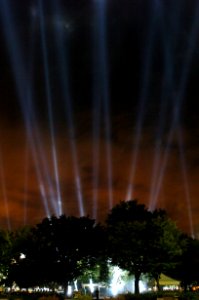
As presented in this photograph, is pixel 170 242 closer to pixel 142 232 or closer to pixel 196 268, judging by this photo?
pixel 142 232

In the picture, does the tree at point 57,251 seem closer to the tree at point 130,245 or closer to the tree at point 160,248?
the tree at point 130,245

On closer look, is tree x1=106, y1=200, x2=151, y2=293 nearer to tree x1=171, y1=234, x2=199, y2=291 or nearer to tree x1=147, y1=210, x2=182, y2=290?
tree x1=147, y1=210, x2=182, y2=290

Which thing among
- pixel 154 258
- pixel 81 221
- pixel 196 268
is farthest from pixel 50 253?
pixel 196 268

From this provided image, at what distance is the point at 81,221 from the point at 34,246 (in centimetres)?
929

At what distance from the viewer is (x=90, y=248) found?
3479 inches

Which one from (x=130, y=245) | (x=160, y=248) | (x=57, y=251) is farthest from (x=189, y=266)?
(x=57, y=251)

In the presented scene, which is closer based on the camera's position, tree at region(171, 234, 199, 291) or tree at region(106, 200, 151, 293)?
tree at region(106, 200, 151, 293)

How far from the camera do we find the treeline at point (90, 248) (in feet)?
273

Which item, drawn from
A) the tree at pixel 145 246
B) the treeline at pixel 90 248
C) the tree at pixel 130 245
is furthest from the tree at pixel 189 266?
the tree at pixel 130 245

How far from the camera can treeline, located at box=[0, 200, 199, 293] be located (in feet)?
273

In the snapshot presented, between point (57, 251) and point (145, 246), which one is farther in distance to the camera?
point (57, 251)

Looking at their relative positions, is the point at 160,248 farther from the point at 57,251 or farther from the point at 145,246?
the point at 57,251

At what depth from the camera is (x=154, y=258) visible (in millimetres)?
82750

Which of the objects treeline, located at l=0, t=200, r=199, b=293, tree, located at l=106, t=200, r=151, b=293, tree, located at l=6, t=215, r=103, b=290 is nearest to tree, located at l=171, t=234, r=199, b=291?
treeline, located at l=0, t=200, r=199, b=293
